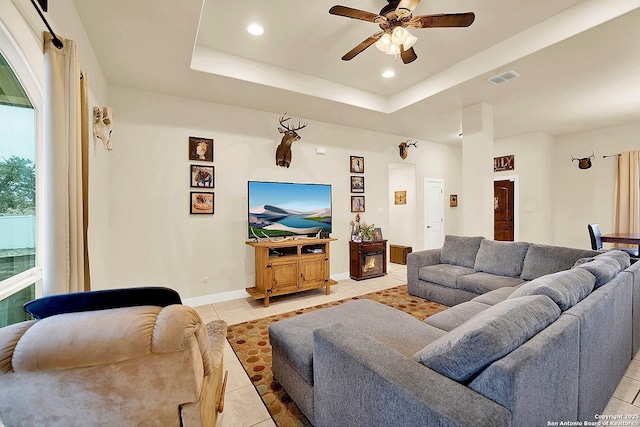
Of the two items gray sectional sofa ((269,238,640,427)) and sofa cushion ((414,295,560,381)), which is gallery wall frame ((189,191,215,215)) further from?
sofa cushion ((414,295,560,381))

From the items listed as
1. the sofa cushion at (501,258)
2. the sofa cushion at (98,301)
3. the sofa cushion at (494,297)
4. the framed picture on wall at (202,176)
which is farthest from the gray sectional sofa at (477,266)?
the sofa cushion at (98,301)

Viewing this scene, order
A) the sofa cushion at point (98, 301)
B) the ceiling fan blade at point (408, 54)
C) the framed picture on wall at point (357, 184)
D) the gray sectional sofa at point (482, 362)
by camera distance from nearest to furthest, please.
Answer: the gray sectional sofa at point (482, 362) < the sofa cushion at point (98, 301) < the ceiling fan blade at point (408, 54) < the framed picture on wall at point (357, 184)

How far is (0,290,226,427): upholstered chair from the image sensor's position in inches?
33.3

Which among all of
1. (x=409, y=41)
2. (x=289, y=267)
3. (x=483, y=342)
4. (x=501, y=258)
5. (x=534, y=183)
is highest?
(x=409, y=41)

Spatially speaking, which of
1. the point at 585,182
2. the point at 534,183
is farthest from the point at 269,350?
the point at 585,182

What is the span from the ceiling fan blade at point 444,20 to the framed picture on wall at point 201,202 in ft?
10.2

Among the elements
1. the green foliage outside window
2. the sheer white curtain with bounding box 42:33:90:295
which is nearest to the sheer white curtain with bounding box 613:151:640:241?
the sheer white curtain with bounding box 42:33:90:295

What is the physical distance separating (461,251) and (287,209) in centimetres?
255

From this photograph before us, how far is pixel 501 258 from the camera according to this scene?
331 cm

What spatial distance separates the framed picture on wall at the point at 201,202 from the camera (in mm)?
3721

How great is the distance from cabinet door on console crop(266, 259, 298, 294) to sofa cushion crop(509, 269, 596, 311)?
274cm

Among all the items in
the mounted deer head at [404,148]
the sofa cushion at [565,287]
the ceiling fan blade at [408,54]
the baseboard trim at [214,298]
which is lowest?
the baseboard trim at [214,298]

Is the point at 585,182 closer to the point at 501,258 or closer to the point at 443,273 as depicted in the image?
the point at 501,258

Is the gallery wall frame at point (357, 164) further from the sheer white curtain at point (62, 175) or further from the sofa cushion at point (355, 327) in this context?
the sheer white curtain at point (62, 175)
